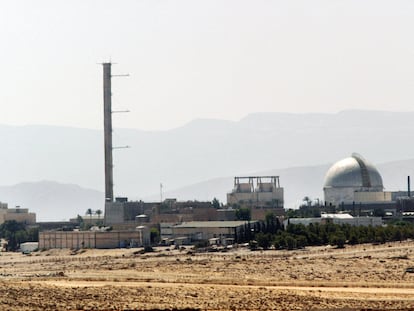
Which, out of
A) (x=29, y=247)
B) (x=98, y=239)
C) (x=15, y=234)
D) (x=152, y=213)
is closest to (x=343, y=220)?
(x=98, y=239)

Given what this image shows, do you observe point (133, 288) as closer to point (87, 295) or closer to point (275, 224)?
point (87, 295)

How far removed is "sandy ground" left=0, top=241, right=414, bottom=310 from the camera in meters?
65.9

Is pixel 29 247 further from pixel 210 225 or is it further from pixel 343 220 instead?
pixel 343 220

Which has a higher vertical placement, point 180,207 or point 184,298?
point 180,207

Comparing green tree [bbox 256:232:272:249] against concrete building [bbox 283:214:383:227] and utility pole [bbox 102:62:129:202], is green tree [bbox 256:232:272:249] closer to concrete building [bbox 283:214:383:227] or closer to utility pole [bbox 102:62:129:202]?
concrete building [bbox 283:214:383:227]

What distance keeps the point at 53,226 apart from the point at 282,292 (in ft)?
411

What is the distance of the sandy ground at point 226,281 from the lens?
216 ft

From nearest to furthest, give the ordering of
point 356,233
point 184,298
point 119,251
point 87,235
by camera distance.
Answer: point 184,298
point 356,233
point 119,251
point 87,235

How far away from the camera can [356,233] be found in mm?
126125

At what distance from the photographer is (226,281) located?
81438mm

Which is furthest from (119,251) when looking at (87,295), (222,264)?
(87,295)

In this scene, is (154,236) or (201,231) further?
(154,236)

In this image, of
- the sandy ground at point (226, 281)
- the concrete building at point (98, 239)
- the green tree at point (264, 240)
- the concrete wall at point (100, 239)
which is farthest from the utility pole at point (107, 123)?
the sandy ground at point (226, 281)

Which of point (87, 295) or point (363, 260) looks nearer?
point (87, 295)
